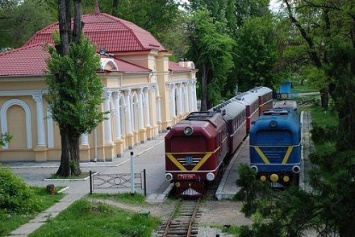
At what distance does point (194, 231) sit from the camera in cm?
1727

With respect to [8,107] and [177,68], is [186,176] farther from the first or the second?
[177,68]

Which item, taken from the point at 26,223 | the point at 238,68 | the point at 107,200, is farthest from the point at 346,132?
the point at 238,68

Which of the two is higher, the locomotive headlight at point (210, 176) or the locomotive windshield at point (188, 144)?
the locomotive windshield at point (188, 144)

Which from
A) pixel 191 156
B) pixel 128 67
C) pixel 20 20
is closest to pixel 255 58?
pixel 20 20

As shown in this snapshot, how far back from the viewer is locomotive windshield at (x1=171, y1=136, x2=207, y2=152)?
2147 centimetres

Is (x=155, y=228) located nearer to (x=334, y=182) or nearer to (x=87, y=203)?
(x=87, y=203)

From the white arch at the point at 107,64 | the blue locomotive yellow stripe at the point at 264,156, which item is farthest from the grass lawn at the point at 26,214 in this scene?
the white arch at the point at 107,64

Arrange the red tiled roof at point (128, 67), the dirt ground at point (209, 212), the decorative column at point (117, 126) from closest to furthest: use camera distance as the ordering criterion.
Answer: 1. the dirt ground at point (209, 212)
2. the decorative column at point (117, 126)
3. the red tiled roof at point (128, 67)

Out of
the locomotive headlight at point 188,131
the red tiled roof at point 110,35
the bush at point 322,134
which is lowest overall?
the locomotive headlight at point 188,131

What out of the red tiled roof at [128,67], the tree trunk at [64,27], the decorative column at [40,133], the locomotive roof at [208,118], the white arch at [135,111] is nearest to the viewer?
the locomotive roof at [208,118]

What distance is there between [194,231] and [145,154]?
16.6 metres

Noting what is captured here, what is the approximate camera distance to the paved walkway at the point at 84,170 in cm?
1957

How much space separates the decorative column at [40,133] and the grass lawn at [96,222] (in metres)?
11.4

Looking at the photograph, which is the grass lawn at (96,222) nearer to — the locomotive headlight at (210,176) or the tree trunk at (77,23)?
the locomotive headlight at (210,176)
